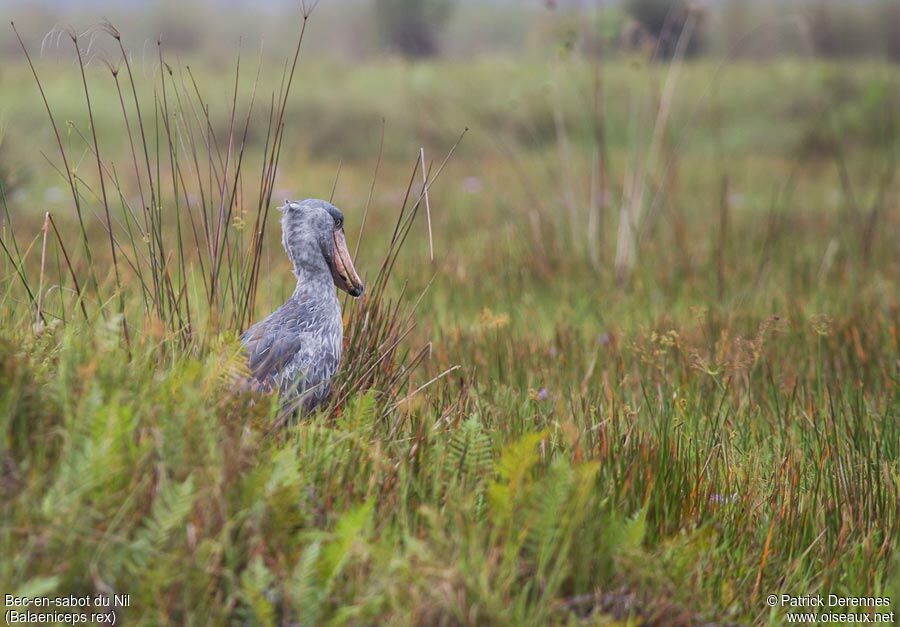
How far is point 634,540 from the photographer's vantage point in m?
2.05

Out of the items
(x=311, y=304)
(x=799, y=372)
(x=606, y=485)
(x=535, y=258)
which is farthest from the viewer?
(x=535, y=258)

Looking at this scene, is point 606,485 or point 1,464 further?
point 606,485

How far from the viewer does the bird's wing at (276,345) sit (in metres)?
2.49

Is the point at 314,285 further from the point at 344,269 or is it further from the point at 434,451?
the point at 434,451

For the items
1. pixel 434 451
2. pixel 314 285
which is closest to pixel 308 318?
pixel 314 285

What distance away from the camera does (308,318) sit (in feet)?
8.46

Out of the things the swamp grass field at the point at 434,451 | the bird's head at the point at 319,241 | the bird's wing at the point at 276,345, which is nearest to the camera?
the swamp grass field at the point at 434,451

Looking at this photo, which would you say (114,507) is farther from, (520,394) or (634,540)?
(520,394)

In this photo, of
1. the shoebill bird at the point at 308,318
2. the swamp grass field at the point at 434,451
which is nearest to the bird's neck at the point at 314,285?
the shoebill bird at the point at 308,318

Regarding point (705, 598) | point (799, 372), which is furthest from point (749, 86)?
point (705, 598)

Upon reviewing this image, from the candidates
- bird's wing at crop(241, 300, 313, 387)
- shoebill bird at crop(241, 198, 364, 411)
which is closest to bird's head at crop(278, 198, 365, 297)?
shoebill bird at crop(241, 198, 364, 411)

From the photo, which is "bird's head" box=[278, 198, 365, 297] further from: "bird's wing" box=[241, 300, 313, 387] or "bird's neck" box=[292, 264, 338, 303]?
"bird's wing" box=[241, 300, 313, 387]

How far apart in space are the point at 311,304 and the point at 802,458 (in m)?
1.53

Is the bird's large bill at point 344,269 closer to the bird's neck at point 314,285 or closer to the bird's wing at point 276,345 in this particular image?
the bird's neck at point 314,285
